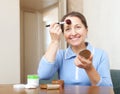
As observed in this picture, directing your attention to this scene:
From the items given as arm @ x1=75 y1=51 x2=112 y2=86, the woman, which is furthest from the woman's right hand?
arm @ x1=75 y1=51 x2=112 y2=86

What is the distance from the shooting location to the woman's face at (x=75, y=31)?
4.08 feet

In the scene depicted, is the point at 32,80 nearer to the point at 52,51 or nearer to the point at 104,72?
the point at 52,51

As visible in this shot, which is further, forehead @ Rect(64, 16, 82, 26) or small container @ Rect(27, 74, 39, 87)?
forehead @ Rect(64, 16, 82, 26)

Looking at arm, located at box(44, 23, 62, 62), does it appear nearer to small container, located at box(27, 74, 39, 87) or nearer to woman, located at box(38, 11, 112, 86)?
woman, located at box(38, 11, 112, 86)

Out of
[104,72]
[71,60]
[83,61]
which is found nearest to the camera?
[83,61]

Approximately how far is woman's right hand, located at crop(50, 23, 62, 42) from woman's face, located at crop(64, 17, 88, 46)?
7cm

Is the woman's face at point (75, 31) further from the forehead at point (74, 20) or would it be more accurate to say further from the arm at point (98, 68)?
the arm at point (98, 68)

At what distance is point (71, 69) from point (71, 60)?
0.19ft

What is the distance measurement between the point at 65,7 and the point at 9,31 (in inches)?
31.5

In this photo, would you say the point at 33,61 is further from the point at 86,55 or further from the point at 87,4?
the point at 86,55

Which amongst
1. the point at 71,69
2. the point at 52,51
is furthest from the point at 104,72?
the point at 52,51

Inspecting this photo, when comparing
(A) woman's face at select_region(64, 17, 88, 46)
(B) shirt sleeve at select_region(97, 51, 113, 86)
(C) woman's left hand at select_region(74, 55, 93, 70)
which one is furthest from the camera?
(A) woman's face at select_region(64, 17, 88, 46)

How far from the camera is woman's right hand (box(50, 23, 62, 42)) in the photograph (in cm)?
118

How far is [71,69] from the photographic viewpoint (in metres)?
1.24
